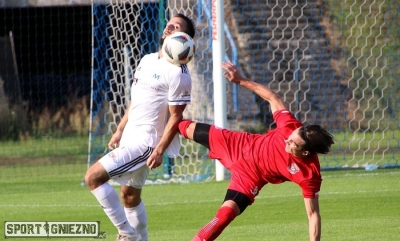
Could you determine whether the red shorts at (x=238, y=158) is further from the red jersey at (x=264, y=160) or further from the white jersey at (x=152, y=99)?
the white jersey at (x=152, y=99)

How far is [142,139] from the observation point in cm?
798

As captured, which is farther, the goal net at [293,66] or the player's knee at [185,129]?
the goal net at [293,66]

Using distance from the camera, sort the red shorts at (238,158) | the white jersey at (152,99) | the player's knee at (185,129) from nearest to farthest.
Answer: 1. the red shorts at (238,158)
2. the player's knee at (185,129)
3. the white jersey at (152,99)

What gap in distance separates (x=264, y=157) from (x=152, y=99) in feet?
4.09

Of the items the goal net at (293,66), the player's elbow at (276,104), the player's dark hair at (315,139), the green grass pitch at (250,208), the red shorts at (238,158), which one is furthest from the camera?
the goal net at (293,66)

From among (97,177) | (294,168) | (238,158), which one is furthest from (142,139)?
(294,168)

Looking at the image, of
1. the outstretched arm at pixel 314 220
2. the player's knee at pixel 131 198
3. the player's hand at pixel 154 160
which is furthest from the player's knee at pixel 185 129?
the outstretched arm at pixel 314 220

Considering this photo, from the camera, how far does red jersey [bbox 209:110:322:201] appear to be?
7227 mm

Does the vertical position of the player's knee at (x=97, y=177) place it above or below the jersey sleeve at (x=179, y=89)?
below

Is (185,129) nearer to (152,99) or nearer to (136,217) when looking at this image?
(152,99)

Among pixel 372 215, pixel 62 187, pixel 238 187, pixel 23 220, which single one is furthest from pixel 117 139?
pixel 62 187

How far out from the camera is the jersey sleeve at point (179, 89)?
7.78 metres

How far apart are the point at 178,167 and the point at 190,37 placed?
21.1 ft

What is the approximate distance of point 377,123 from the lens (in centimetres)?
1681
